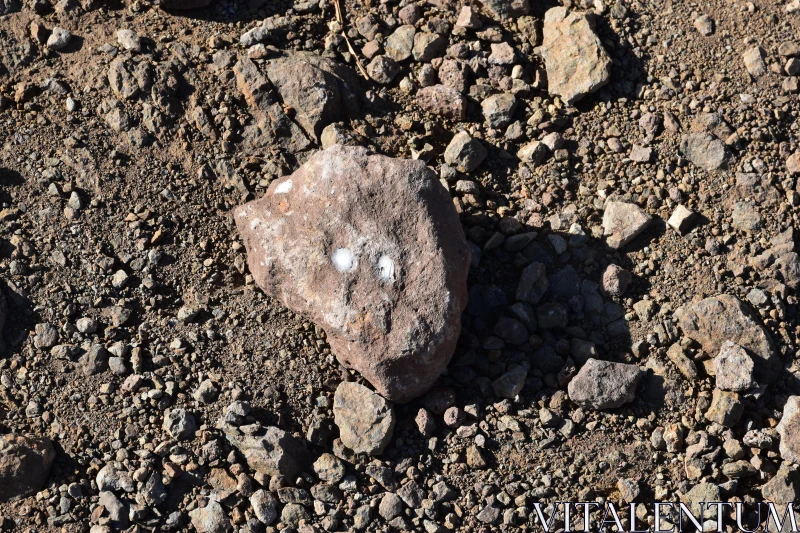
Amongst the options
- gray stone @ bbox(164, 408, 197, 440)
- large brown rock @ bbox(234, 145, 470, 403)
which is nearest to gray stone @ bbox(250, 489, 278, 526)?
gray stone @ bbox(164, 408, 197, 440)

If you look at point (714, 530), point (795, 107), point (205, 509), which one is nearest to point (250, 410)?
point (205, 509)

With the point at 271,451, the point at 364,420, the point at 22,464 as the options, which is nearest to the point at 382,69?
the point at 364,420

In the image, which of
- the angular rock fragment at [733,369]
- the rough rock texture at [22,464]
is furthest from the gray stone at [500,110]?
the rough rock texture at [22,464]

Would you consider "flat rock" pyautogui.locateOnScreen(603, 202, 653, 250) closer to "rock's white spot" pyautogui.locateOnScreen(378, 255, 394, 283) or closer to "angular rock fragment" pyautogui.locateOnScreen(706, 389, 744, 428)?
"angular rock fragment" pyautogui.locateOnScreen(706, 389, 744, 428)

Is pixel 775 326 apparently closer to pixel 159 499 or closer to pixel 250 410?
pixel 250 410

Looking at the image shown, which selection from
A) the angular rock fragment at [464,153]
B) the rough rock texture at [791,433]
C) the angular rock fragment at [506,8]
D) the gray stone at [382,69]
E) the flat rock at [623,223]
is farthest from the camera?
the angular rock fragment at [506,8]

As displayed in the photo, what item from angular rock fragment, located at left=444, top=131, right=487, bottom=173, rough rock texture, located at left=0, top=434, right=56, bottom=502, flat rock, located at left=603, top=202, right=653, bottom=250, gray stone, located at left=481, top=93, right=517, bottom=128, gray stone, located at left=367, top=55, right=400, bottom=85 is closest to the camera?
rough rock texture, located at left=0, top=434, right=56, bottom=502

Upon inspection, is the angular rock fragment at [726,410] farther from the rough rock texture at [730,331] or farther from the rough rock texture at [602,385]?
the rough rock texture at [602,385]
